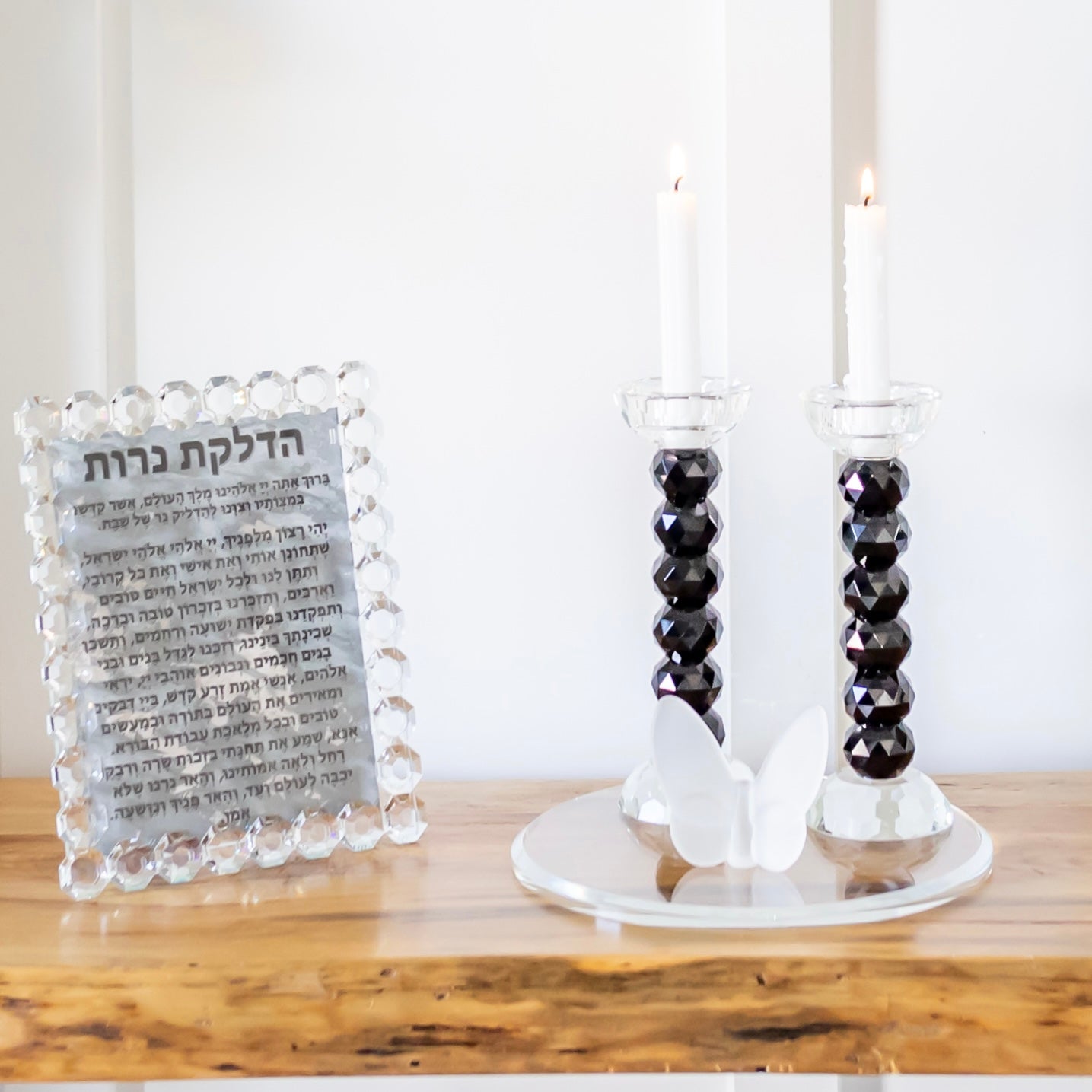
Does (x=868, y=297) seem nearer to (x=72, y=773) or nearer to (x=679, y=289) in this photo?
(x=679, y=289)

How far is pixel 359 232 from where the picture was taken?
0.85 meters

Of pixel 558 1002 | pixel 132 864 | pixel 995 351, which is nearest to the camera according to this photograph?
pixel 558 1002

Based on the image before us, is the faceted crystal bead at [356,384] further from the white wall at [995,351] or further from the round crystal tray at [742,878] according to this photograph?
the white wall at [995,351]

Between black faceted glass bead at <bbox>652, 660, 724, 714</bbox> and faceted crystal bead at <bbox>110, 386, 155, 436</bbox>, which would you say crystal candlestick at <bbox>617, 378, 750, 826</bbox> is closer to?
black faceted glass bead at <bbox>652, 660, 724, 714</bbox>

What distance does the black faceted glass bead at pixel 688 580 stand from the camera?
0.71 m

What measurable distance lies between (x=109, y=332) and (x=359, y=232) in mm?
208

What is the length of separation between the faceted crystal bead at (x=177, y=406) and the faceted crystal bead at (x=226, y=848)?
0.24 meters

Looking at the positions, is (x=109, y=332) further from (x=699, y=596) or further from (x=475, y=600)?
(x=699, y=596)

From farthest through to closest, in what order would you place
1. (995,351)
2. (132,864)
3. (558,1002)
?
(995,351)
(132,864)
(558,1002)

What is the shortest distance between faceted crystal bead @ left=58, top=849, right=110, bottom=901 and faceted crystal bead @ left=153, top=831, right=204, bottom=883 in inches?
1.2

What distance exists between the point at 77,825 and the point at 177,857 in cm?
6

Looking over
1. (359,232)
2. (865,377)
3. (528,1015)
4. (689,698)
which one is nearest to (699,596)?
(689,698)

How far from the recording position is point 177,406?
0.67 meters

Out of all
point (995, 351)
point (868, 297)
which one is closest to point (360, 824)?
point (868, 297)
